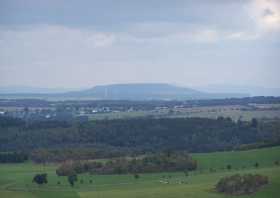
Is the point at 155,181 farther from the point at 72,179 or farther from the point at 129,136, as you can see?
the point at 129,136

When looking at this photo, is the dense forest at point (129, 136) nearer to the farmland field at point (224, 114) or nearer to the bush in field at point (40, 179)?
the farmland field at point (224, 114)

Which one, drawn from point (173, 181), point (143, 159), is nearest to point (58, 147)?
point (143, 159)

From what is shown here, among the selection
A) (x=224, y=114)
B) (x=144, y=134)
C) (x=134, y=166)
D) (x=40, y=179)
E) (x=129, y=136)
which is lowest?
(x=40, y=179)

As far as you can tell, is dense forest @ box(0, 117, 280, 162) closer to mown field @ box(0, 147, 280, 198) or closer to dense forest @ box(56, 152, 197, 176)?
dense forest @ box(56, 152, 197, 176)

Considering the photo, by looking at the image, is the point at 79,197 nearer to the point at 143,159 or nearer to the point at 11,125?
the point at 143,159

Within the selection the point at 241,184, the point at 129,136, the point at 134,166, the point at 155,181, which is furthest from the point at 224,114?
the point at 241,184

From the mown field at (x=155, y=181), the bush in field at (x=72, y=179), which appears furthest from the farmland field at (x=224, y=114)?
the bush in field at (x=72, y=179)
